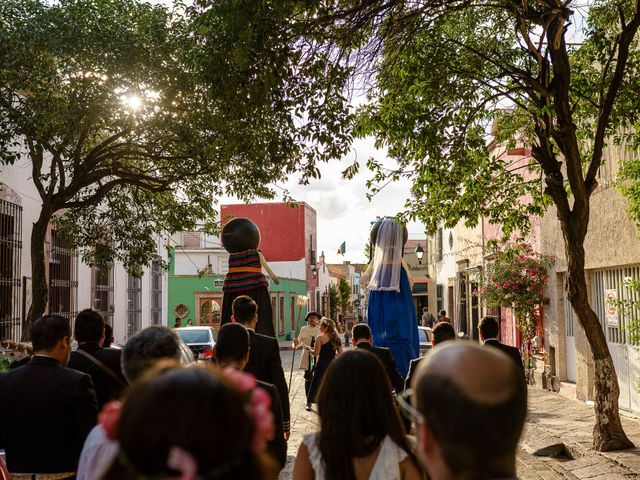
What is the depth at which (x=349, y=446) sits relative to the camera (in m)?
3.14

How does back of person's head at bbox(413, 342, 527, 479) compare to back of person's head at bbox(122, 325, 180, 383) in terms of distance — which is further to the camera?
back of person's head at bbox(122, 325, 180, 383)

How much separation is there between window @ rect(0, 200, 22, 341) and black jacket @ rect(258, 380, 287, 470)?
408 inches

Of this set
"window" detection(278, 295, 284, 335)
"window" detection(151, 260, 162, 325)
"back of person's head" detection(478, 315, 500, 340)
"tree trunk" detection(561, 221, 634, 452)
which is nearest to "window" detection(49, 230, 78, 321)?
"window" detection(151, 260, 162, 325)

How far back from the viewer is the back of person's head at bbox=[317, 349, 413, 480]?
10.3ft

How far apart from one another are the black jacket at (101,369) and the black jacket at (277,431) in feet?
3.37

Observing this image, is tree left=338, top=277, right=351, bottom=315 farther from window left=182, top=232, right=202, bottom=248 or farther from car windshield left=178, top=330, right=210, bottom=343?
car windshield left=178, top=330, right=210, bottom=343

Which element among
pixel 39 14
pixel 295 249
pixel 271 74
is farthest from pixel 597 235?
pixel 295 249

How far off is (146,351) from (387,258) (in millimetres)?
5797

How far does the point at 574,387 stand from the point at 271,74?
9.73 metres

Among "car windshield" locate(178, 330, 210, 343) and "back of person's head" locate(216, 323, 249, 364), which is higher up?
"back of person's head" locate(216, 323, 249, 364)

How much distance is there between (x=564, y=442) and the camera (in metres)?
10.1

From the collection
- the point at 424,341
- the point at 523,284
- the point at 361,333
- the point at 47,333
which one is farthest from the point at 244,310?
the point at 523,284

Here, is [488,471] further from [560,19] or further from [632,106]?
[632,106]

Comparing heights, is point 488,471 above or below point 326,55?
below
